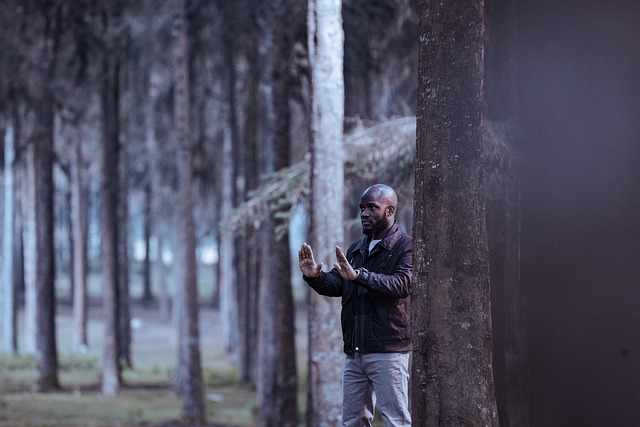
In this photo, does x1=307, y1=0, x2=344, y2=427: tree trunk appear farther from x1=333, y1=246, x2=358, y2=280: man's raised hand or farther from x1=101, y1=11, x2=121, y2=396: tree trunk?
Answer: x1=101, y1=11, x2=121, y2=396: tree trunk

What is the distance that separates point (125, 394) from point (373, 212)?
55.1 ft

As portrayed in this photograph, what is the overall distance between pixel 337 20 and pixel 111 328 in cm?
1350

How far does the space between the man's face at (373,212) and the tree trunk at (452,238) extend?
55 cm

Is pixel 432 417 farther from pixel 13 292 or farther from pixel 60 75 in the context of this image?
pixel 13 292

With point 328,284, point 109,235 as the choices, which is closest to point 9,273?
point 109,235

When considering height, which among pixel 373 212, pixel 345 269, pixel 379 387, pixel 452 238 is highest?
pixel 373 212

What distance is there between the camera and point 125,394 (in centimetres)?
2231

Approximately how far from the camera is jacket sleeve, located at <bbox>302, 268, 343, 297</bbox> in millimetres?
6688

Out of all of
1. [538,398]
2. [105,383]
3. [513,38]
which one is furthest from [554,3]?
[105,383]

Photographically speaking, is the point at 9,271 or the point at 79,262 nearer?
the point at 79,262

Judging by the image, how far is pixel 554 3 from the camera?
288 inches

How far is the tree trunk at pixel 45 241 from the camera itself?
2267cm

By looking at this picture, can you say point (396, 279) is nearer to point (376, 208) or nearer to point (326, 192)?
point (376, 208)

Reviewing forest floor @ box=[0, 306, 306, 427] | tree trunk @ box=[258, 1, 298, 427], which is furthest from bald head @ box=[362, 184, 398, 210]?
forest floor @ box=[0, 306, 306, 427]
